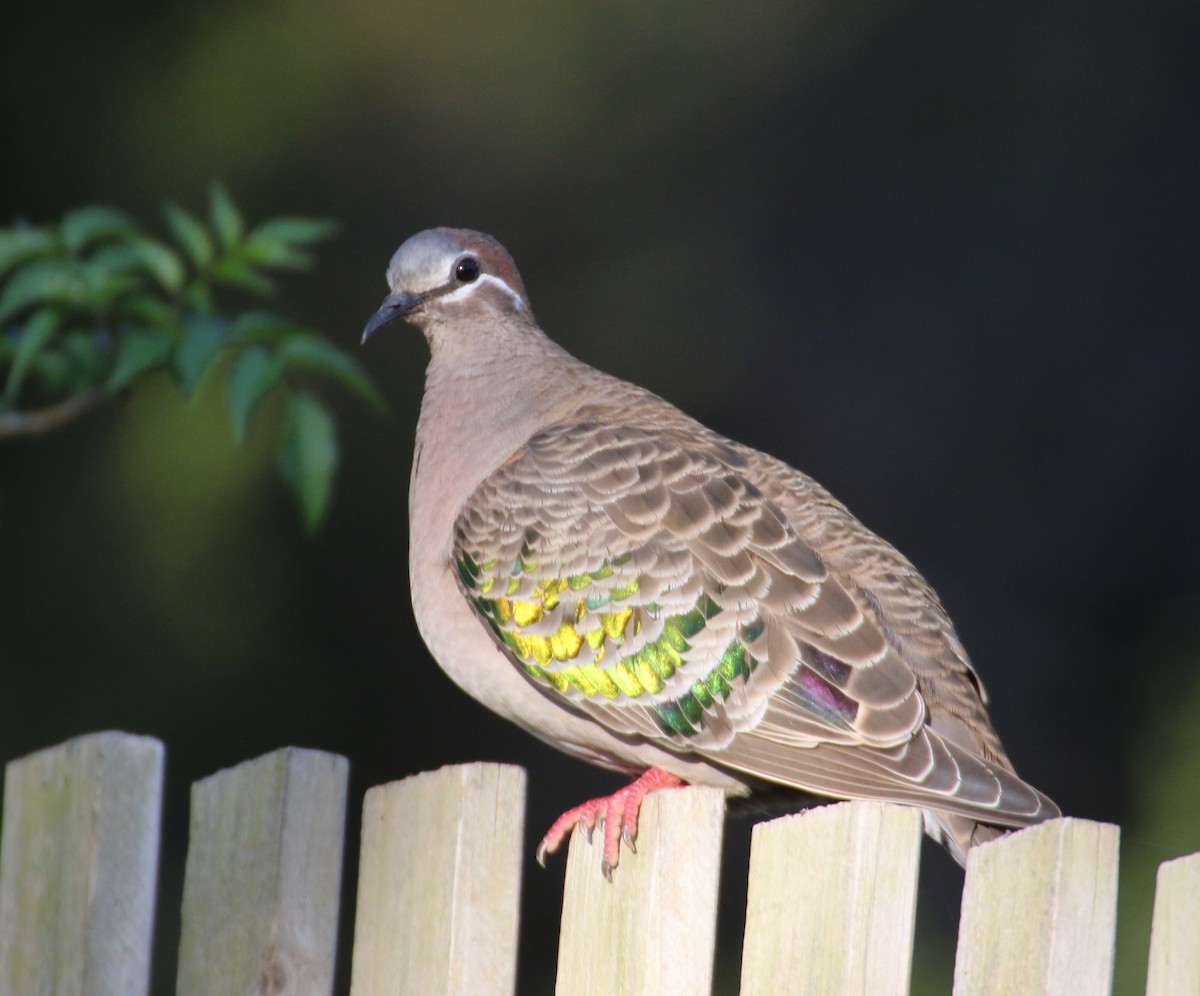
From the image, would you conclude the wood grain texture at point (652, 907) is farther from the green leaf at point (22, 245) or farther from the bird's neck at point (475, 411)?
the green leaf at point (22, 245)

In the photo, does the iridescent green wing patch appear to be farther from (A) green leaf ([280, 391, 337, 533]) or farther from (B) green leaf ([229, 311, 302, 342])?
(B) green leaf ([229, 311, 302, 342])

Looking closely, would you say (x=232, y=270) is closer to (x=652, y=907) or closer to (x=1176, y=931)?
(x=652, y=907)

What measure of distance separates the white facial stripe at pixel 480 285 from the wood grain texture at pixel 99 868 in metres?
1.60

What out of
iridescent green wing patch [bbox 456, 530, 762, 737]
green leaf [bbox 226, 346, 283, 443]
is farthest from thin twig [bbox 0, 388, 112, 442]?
iridescent green wing patch [bbox 456, 530, 762, 737]

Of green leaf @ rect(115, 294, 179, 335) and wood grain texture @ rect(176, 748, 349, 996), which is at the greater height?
green leaf @ rect(115, 294, 179, 335)

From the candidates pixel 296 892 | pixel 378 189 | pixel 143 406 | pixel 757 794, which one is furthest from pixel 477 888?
pixel 378 189

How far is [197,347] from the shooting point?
2.83 metres

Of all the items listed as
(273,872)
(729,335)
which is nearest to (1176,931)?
(273,872)

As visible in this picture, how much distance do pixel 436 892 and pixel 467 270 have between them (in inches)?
70.5

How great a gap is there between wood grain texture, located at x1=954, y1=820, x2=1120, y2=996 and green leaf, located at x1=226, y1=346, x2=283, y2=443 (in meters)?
1.51

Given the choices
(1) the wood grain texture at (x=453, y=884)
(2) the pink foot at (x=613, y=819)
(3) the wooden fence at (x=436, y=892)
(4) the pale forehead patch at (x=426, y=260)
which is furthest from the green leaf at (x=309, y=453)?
(1) the wood grain texture at (x=453, y=884)

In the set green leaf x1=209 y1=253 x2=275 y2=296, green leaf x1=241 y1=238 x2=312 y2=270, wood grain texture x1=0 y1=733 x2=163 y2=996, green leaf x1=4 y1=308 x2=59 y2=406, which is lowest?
wood grain texture x1=0 y1=733 x2=163 y2=996

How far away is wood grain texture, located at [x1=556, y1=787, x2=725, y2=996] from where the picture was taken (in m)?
1.82

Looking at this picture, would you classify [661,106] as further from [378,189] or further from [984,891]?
[984,891]
